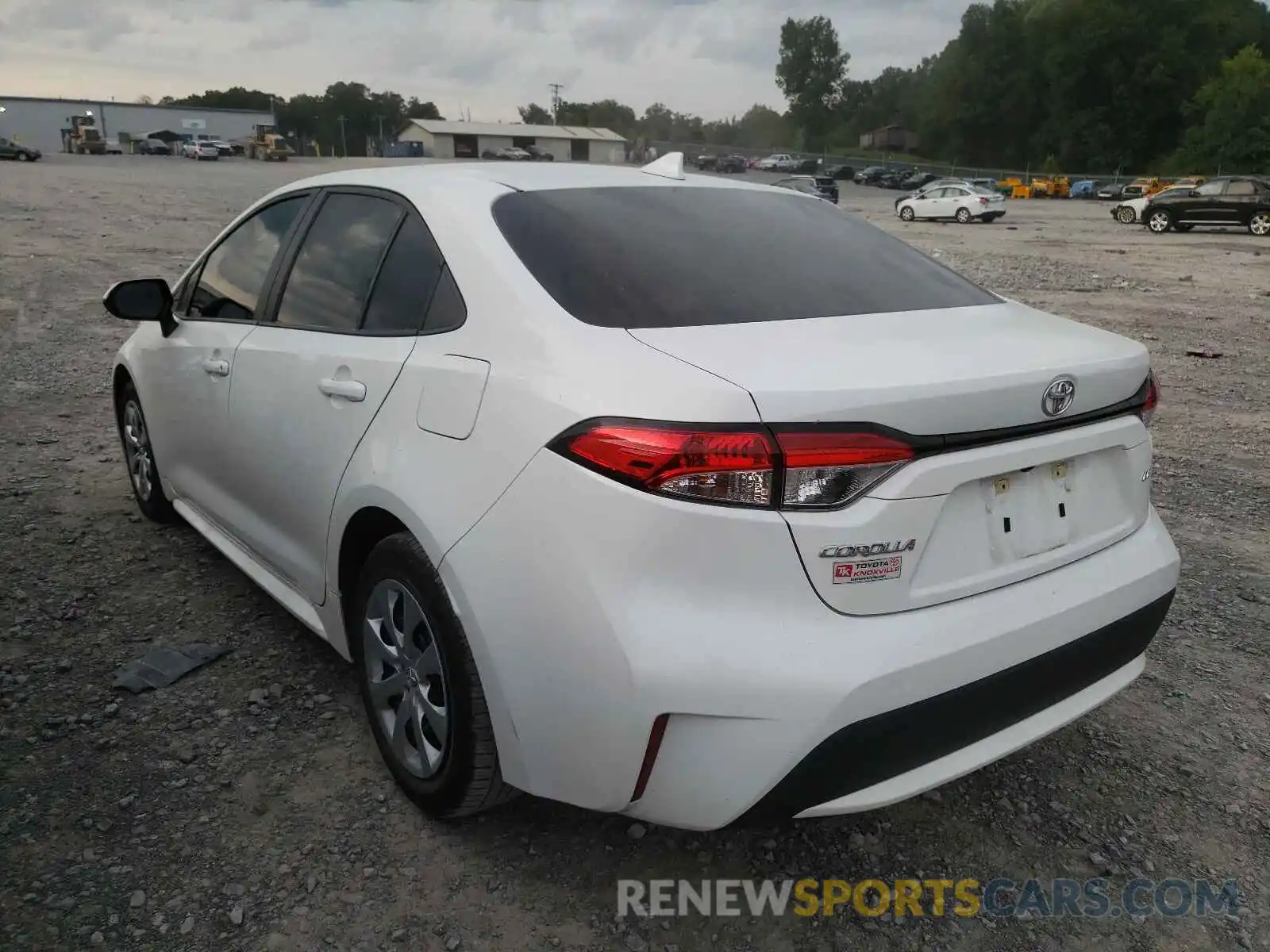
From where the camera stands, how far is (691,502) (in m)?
1.80

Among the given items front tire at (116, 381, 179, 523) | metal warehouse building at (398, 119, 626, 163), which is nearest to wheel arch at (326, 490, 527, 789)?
front tire at (116, 381, 179, 523)

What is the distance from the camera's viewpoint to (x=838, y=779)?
1.90 m

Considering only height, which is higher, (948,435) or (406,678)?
(948,435)

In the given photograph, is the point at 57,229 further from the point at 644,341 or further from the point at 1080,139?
the point at 1080,139

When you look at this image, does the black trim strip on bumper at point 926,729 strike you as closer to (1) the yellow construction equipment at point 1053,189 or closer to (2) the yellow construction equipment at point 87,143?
(1) the yellow construction equipment at point 1053,189

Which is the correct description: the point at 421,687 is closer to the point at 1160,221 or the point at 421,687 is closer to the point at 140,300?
the point at 140,300

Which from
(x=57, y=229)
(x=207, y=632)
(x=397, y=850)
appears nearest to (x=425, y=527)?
(x=397, y=850)

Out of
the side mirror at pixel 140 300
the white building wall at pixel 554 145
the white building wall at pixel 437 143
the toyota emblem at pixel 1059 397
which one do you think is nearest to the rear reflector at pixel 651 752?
the toyota emblem at pixel 1059 397

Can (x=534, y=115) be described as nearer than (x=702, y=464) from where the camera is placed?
No

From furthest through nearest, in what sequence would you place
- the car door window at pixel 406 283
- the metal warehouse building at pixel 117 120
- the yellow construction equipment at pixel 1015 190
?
the metal warehouse building at pixel 117 120 → the yellow construction equipment at pixel 1015 190 → the car door window at pixel 406 283

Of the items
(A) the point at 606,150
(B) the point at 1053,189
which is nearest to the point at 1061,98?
(B) the point at 1053,189

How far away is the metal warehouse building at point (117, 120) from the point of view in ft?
300

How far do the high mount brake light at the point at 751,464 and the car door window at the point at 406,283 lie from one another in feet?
2.95

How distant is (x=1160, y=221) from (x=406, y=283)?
30.9 meters
